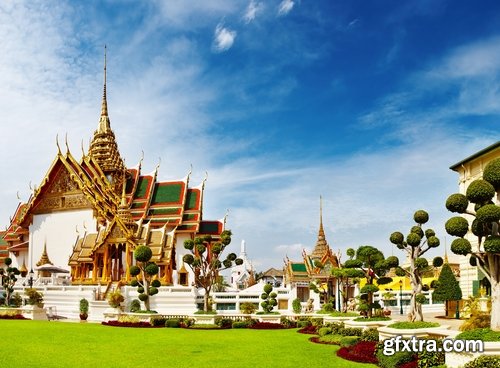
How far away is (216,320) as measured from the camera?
83.6 ft

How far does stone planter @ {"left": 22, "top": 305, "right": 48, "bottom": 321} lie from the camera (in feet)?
96.2

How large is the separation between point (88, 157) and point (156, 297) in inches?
849

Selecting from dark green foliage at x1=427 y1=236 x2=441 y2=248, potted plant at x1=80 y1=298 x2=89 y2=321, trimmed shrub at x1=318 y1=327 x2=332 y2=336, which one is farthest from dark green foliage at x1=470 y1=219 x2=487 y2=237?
potted plant at x1=80 y1=298 x2=89 y2=321

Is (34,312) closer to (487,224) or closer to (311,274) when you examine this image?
(311,274)

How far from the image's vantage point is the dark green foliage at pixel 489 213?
11.6 m

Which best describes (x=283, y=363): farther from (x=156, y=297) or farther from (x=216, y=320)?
(x=156, y=297)

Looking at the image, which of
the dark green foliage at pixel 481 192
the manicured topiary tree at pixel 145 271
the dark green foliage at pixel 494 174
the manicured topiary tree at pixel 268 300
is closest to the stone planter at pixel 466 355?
the dark green foliage at pixel 481 192

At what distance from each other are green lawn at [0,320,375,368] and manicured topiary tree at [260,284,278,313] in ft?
14.5

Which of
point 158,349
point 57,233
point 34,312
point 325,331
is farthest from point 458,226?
point 57,233

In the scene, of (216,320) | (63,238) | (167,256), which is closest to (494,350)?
(216,320)

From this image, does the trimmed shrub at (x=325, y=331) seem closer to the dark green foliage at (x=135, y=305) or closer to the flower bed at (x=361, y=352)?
the flower bed at (x=361, y=352)

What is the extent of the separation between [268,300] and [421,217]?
40.9 feet

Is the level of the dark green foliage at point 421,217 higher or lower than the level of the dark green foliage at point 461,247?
higher

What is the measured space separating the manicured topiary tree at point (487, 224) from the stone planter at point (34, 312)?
23.7 m
